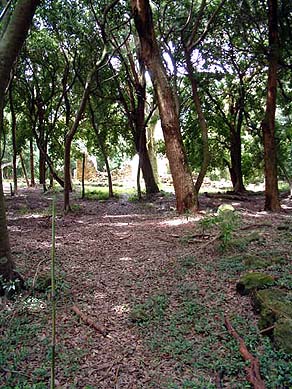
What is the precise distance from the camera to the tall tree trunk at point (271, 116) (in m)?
8.13

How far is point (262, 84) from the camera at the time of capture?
47.1ft

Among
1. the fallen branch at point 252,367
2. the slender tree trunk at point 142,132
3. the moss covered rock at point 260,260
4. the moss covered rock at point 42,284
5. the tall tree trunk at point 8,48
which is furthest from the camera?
the slender tree trunk at point 142,132

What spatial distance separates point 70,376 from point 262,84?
556 inches

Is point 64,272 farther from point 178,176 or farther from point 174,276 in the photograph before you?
point 178,176

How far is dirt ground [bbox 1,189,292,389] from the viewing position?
280 cm

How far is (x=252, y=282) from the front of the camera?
3750mm

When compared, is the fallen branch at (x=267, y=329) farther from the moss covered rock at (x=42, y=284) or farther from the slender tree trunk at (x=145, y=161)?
the slender tree trunk at (x=145, y=161)

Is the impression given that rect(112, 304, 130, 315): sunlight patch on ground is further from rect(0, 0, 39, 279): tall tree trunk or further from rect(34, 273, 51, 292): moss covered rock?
rect(0, 0, 39, 279): tall tree trunk

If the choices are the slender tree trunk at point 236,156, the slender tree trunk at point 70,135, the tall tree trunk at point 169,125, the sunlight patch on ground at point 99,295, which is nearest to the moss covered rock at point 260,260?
the sunlight patch on ground at point 99,295

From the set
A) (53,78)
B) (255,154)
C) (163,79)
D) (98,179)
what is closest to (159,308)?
(163,79)

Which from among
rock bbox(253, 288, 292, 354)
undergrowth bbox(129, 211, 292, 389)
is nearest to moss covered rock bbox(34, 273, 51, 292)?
undergrowth bbox(129, 211, 292, 389)

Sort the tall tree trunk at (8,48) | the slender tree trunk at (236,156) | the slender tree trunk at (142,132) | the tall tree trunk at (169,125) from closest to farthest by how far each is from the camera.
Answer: the tall tree trunk at (8,48)
the tall tree trunk at (169,125)
the slender tree trunk at (142,132)
the slender tree trunk at (236,156)

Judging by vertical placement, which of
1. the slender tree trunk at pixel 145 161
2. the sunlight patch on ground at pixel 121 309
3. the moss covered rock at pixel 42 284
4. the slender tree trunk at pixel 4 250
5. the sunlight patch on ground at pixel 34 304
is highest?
the slender tree trunk at pixel 145 161

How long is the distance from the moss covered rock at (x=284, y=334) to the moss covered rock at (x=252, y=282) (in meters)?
0.76
